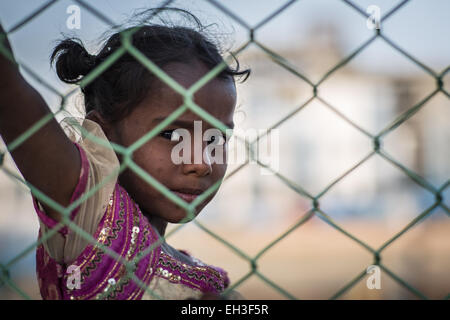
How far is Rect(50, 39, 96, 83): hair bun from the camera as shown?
1398mm

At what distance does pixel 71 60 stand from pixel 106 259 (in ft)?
1.96

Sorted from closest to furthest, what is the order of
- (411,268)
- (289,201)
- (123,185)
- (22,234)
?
1. (123,185)
2. (22,234)
3. (411,268)
4. (289,201)

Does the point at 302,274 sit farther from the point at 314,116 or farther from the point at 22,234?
the point at 314,116

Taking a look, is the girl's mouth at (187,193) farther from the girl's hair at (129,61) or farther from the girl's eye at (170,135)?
the girl's hair at (129,61)

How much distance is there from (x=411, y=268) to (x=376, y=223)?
4.70 meters

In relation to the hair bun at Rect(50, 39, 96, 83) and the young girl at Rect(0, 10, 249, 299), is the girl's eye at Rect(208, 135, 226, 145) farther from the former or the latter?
the hair bun at Rect(50, 39, 96, 83)

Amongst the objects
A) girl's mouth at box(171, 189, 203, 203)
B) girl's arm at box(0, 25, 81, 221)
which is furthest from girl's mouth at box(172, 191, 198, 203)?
girl's arm at box(0, 25, 81, 221)

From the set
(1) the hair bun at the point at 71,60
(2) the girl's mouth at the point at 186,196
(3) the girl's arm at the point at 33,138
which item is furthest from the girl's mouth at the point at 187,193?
(1) the hair bun at the point at 71,60

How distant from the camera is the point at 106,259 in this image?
1029 millimetres

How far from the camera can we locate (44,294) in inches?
42.5

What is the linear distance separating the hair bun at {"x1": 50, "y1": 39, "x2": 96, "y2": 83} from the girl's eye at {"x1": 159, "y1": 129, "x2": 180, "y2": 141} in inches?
13.4

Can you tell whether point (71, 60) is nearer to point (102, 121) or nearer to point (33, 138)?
point (102, 121)

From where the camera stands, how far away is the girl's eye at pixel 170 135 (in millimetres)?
1173
